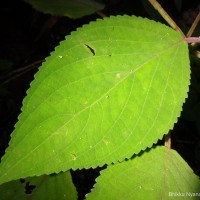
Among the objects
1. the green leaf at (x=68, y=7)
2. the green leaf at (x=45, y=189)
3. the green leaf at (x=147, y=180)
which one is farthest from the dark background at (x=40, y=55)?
the green leaf at (x=147, y=180)

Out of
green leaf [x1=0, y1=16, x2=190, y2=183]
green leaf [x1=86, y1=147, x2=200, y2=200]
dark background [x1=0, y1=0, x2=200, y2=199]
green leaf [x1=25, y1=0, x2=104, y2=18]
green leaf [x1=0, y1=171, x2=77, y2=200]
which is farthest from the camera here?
dark background [x1=0, y1=0, x2=200, y2=199]

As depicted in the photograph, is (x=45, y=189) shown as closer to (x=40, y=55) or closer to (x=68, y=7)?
(x=68, y=7)

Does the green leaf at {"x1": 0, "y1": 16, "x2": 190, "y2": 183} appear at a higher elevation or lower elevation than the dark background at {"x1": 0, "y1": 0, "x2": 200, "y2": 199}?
lower

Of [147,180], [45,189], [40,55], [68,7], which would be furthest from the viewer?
[40,55]

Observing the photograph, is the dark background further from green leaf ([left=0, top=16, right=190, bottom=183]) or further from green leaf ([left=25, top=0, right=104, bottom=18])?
green leaf ([left=0, top=16, right=190, bottom=183])

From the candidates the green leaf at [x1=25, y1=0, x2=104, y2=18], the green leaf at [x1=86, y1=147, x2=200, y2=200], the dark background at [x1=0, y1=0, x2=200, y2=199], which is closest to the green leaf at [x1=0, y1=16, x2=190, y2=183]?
the green leaf at [x1=86, y1=147, x2=200, y2=200]

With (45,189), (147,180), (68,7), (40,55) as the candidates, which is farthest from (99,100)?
(40,55)
